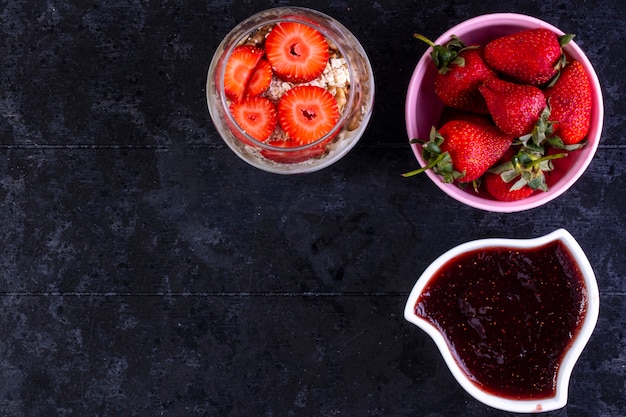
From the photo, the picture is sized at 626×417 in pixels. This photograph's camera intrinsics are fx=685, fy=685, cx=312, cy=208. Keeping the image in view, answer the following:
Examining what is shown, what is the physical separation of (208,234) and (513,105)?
534mm

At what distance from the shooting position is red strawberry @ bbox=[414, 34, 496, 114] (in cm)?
94

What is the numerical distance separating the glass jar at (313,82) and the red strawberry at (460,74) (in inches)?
3.9

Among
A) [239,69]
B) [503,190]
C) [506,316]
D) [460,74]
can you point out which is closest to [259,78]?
[239,69]

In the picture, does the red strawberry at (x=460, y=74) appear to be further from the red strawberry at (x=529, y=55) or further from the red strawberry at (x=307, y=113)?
the red strawberry at (x=307, y=113)

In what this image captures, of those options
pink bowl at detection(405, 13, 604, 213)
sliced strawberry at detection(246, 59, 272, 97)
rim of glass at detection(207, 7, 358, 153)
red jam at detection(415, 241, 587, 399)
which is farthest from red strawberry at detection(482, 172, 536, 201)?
sliced strawberry at detection(246, 59, 272, 97)

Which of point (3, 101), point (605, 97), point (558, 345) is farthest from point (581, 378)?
point (3, 101)

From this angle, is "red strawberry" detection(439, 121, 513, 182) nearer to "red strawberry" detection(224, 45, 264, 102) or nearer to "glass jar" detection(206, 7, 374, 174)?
"glass jar" detection(206, 7, 374, 174)

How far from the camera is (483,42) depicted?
1022 mm

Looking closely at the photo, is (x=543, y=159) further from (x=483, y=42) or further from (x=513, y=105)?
(x=483, y=42)

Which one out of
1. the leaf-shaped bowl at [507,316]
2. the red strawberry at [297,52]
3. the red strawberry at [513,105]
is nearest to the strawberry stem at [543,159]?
the red strawberry at [513,105]

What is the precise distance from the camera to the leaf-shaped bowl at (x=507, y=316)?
107 centimetres

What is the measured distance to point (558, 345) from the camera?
1.07 meters

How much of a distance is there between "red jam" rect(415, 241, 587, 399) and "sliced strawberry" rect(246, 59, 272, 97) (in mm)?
401

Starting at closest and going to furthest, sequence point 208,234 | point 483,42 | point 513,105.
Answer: point 513,105 → point 483,42 → point 208,234
